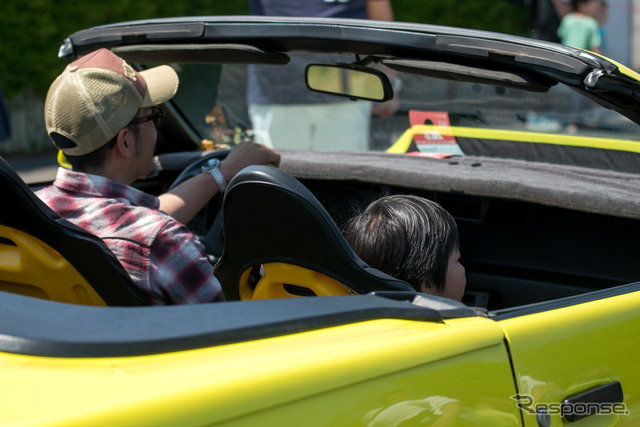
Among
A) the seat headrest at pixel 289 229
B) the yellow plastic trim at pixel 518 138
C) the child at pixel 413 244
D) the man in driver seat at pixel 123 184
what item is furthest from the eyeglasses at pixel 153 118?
the yellow plastic trim at pixel 518 138

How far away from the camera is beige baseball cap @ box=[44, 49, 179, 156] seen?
1.92 meters

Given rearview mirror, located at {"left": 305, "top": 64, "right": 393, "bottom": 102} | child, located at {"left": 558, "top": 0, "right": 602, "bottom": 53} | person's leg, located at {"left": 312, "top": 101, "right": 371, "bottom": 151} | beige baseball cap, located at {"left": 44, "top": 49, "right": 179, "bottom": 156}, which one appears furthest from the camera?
child, located at {"left": 558, "top": 0, "right": 602, "bottom": 53}

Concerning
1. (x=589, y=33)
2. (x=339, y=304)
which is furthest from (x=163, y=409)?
(x=589, y=33)

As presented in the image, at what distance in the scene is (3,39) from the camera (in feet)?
29.5

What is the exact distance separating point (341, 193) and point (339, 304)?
5.45 feet

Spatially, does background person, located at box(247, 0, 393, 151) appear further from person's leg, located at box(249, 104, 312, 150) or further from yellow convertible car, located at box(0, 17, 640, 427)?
yellow convertible car, located at box(0, 17, 640, 427)

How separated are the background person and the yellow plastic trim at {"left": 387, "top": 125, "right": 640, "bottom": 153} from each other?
0.64 meters

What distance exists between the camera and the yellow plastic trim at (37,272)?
175 centimetres


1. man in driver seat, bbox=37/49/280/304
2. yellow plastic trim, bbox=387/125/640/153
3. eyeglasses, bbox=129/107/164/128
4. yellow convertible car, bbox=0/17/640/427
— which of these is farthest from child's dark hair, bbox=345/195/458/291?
yellow plastic trim, bbox=387/125/640/153

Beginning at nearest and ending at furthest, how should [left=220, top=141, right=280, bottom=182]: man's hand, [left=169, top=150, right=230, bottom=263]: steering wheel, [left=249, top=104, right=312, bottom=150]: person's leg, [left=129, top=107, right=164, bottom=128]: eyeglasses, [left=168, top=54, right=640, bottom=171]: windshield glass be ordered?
[left=129, top=107, right=164, bottom=128]: eyeglasses
[left=220, top=141, right=280, bottom=182]: man's hand
[left=169, top=150, right=230, bottom=263]: steering wheel
[left=168, top=54, right=640, bottom=171]: windshield glass
[left=249, top=104, right=312, bottom=150]: person's leg

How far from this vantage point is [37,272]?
1781mm

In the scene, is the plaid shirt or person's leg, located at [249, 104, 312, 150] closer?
the plaid shirt

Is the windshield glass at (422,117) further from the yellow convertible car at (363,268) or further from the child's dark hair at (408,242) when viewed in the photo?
the child's dark hair at (408,242)
